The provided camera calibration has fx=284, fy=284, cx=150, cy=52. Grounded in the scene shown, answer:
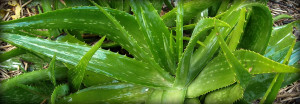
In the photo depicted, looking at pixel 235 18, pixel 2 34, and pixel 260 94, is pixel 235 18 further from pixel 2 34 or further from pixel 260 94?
pixel 2 34

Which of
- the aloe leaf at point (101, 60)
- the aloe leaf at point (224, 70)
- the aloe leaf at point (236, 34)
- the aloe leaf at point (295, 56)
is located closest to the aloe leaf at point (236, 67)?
the aloe leaf at point (224, 70)

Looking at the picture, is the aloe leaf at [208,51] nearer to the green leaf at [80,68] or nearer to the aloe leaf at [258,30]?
the aloe leaf at [258,30]

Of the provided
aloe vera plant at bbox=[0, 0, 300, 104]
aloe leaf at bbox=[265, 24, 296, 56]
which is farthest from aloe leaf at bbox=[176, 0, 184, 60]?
aloe leaf at bbox=[265, 24, 296, 56]

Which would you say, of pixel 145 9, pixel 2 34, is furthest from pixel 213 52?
pixel 2 34

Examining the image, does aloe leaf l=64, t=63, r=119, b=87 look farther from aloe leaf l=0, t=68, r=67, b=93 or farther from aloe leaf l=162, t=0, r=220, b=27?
aloe leaf l=162, t=0, r=220, b=27

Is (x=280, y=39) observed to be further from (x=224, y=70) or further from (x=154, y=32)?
(x=154, y=32)

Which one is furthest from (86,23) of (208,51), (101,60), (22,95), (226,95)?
(226,95)
